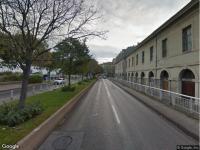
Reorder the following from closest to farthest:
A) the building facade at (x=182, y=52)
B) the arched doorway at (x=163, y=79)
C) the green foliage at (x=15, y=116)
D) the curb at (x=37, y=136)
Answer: the curb at (x=37, y=136) → the green foliage at (x=15, y=116) → the building facade at (x=182, y=52) → the arched doorway at (x=163, y=79)

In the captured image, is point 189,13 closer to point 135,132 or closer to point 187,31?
point 187,31

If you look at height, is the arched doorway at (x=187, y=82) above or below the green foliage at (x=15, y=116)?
above

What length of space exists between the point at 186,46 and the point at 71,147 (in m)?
11.6

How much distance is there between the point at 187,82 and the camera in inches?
552

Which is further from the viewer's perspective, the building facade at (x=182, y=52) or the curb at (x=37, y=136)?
the building facade at (x=182, y=52)

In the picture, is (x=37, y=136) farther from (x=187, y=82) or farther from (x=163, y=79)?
(x=163, y=79)

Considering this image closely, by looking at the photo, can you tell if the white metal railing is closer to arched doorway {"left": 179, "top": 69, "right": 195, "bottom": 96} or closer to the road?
arched doorway {"left": 179, "top": 69, "right": 195, "bottom": 96}

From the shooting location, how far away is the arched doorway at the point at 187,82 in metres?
13.3

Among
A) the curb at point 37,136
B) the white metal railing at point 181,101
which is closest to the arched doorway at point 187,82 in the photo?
the white metal railing at point 181,101

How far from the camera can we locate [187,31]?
1419 centimetres

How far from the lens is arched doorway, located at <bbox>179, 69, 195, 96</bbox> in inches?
524

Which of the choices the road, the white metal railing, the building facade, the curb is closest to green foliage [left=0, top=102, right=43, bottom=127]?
the curb

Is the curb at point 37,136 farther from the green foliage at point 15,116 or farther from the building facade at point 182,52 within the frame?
the building facade at point 182,52

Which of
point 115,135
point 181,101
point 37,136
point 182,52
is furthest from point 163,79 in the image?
point 37,136
